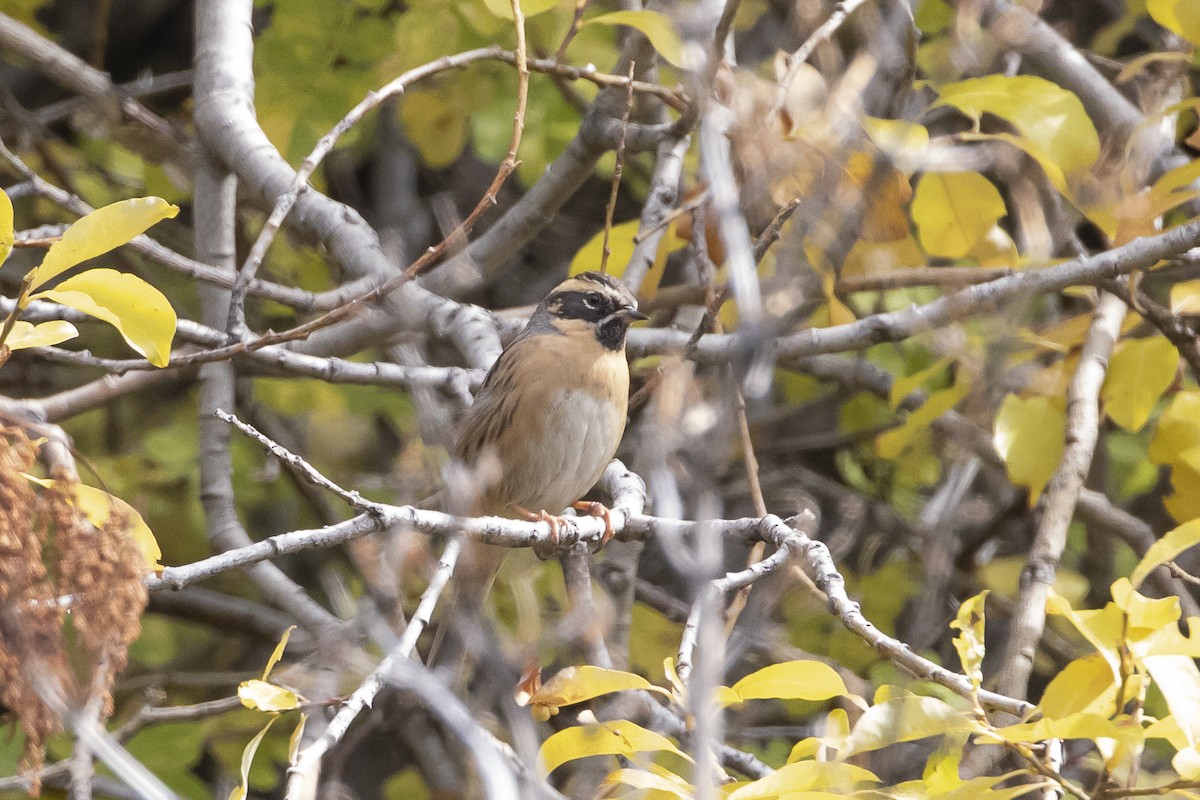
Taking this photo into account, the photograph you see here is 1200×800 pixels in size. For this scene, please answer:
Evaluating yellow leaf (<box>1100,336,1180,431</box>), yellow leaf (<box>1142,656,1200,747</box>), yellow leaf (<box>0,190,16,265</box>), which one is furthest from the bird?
yellow leaf (<box>1142,656,1200,747</box>)

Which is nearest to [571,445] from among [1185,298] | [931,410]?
[931,410]

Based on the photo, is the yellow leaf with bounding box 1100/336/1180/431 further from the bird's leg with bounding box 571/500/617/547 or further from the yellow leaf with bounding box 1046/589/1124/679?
the yellow leaf with bounding box 1046/589/1124/679

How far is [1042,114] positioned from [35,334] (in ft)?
8.87

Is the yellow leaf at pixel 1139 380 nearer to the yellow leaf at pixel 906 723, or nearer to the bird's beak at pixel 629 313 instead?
the bird's beak at pixel 629 313

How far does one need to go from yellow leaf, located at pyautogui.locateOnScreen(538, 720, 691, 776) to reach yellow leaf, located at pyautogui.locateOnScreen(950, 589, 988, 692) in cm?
54

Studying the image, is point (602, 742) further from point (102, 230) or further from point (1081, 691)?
point (102, 230)

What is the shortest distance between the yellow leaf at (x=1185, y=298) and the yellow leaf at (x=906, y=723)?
2324mm

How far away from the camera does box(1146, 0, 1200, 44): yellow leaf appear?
3729 mm

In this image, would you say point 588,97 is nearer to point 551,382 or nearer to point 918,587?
point 551,382

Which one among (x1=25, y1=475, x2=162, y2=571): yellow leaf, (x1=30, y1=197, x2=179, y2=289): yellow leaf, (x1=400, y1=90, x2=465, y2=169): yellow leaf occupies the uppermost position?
(x1=30, y1=197, x2=179, y2=289): yellow leaf

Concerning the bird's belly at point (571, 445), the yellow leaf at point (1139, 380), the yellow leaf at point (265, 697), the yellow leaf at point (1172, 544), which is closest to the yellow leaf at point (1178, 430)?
the yellow leaf at point (1139, 380)

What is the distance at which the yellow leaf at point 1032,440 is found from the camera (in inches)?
159

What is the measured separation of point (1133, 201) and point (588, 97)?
2.49m

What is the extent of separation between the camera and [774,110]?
145 inches
